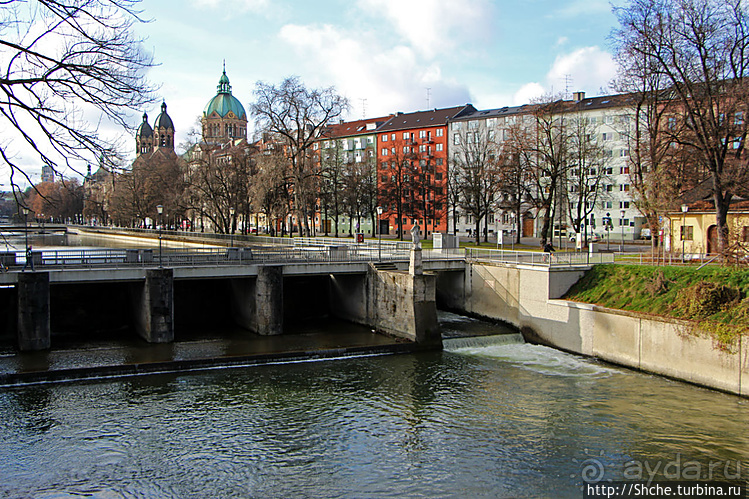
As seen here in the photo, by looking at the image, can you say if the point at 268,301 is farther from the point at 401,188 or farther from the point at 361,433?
the point at 401,188

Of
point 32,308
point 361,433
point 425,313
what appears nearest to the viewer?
point 361,433

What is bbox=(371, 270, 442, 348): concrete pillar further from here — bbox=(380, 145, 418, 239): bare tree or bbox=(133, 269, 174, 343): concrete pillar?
bbox=(380, 145, 418, 239): bare tree

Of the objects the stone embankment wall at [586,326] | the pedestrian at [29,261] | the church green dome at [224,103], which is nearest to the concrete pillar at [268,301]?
the pedestrian at [29,261]

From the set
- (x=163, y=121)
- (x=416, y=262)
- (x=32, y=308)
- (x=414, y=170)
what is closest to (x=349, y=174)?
(x=414, y=170)

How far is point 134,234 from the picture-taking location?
85.5 meters

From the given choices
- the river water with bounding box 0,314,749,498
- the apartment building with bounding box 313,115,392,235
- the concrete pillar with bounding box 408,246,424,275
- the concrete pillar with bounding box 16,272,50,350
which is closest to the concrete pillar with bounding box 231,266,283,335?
the river water with bounding box 0,314,749,498

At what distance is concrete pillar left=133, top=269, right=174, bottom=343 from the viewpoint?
29109mm

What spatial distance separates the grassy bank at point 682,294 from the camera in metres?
23.6

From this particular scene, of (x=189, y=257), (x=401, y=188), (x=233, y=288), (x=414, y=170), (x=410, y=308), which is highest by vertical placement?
(x=414, y=170)

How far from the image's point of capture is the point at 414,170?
7000cm

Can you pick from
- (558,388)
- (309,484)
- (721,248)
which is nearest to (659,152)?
(721,248)

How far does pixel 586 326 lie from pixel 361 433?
15.1 meters

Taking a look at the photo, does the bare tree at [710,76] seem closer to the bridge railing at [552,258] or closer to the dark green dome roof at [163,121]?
the bridge railing at [552,258]

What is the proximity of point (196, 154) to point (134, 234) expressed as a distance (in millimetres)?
19054
